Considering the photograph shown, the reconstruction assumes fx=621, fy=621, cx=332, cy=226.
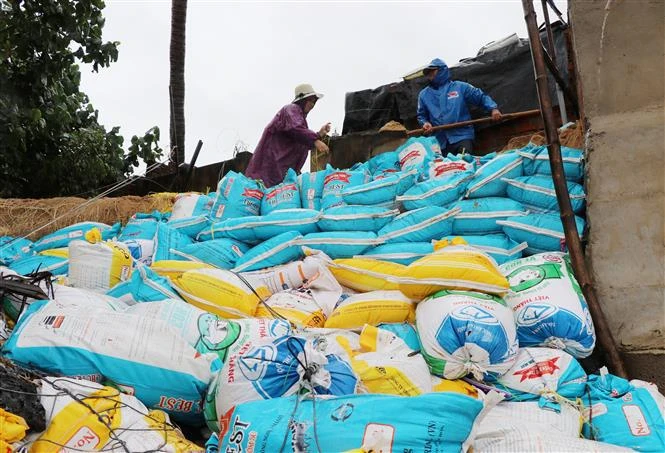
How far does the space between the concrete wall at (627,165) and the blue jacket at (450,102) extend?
342cm

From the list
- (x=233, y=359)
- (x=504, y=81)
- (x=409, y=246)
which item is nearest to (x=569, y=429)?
(x=233, y=359)

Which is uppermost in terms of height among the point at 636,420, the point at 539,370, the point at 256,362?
the point at 256,362

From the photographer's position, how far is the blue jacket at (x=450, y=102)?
6.43 m

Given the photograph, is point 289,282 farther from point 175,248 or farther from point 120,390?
point 120,390

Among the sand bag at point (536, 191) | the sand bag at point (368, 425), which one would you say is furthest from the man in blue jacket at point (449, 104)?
the sand bag at point (368, 425)

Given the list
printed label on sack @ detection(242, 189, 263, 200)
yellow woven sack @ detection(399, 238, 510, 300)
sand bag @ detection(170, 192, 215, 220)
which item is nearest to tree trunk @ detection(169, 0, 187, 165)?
sand bag @ detection(170, 192, 215, 220)

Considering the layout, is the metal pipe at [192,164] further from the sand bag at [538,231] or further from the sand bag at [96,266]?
the sand bag at [538,231]

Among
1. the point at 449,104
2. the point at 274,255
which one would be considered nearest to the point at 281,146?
the point at 449,104

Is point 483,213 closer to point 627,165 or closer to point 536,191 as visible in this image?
point 536,191

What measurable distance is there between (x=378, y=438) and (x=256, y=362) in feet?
2.08

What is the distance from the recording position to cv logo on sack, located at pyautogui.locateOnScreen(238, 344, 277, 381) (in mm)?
2277

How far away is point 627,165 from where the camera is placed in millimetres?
2893

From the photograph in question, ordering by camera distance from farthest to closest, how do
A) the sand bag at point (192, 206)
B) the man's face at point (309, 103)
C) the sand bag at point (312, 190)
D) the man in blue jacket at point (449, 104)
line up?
the man in blue jacket at point (449, 104)
the man's face at point (309, 103)
the sand bag at point (192, 206)
the sand bag at point (312, 190)

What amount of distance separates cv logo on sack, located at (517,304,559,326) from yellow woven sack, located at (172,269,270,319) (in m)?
1.32
